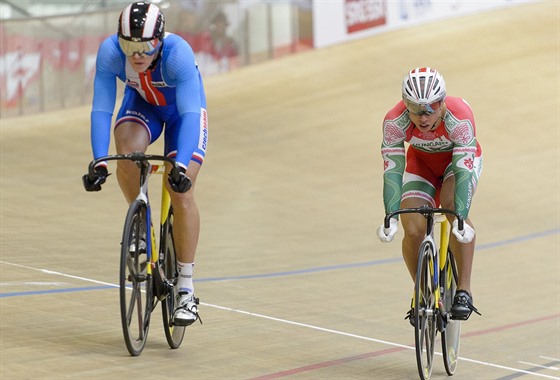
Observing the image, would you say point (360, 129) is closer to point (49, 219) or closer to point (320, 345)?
point (49, 219)

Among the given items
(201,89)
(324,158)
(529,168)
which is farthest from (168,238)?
(529,168)

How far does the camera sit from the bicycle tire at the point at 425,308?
3666mm

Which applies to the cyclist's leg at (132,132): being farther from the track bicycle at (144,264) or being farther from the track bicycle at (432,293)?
the track bicycle at (432,293)

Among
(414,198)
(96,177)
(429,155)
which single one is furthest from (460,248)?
(96,177)

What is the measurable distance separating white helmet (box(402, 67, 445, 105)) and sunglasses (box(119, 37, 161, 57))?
992 mm

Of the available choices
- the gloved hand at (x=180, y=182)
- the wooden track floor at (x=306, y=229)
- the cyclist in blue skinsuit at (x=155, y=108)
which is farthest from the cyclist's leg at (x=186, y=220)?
the wooden track floor at (x=306, y=229)

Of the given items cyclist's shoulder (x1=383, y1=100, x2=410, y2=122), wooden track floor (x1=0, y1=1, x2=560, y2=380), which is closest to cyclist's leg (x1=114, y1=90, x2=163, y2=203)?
wooden track floor (x1=0, y1=1, x2=560, y2=380)

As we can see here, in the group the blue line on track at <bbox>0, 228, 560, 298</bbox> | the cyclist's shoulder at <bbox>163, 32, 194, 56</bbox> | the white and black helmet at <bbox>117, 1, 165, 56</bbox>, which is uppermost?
the white and black helmet at <bbox>117, 1, 165, 56</bbox>

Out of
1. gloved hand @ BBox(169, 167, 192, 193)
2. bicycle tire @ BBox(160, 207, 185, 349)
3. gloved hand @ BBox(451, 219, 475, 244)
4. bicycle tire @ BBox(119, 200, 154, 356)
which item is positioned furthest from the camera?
gloved hand @ BBox(451, 219, 475, 244)

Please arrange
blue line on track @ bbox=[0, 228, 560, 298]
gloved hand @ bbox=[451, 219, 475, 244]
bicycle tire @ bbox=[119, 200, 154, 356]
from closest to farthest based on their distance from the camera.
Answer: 1. bicycle tire @ bbox=[119, 200, 154, 356]
2. gloved hand @ bbox=[451, 219, 475, 244]
3. blue line on track @ bbox=[0, 228, 560, 298]

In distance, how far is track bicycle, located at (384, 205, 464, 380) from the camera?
371cm

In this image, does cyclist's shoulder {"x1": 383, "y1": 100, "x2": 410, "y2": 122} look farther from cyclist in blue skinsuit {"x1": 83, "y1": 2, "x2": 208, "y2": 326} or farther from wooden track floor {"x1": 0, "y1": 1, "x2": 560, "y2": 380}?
wooden track floor {"x1": 0, "y1": 1, "x2": 560, "y2": 380}

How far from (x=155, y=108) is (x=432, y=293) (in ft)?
4.34

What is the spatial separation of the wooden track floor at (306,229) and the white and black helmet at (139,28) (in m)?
1.12
